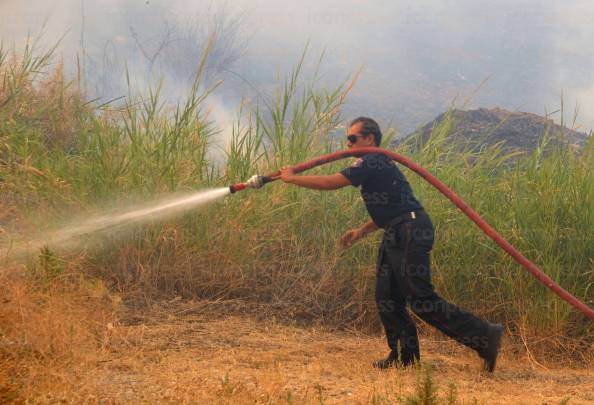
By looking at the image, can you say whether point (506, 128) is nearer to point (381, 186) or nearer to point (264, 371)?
point (381, 186)

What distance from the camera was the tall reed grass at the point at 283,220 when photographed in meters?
6.14

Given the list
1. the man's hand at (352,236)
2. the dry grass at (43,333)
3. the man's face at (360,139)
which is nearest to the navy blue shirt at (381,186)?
the man's face at (360,139)

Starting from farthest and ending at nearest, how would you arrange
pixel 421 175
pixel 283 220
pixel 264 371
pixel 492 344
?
1. pixel 283 220
2. pixel 492 344
3. pixel 421 175
4. pixel 264 371

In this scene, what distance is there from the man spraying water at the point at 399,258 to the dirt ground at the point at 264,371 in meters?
0.25

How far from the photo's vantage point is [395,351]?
193 inches

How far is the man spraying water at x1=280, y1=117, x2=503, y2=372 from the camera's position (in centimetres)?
470

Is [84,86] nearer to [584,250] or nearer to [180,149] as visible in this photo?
[180,149]

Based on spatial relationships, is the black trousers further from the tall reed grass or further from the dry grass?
the dry grass

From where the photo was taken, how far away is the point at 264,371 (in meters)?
4.47

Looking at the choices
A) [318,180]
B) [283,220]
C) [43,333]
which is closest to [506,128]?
[283,220]

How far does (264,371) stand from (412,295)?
1077mm

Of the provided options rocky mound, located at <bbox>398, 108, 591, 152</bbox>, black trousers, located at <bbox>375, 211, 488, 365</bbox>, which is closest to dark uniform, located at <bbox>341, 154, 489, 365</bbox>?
black trousers, located at <bbox>375, 211, 488, 365</bbox>

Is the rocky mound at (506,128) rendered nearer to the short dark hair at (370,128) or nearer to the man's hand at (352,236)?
the man's hand at (352,236)

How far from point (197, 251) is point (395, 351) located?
2.13 m
